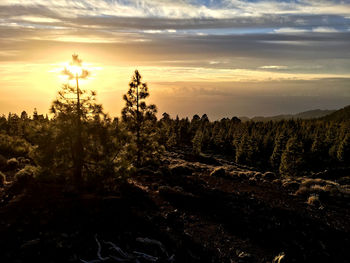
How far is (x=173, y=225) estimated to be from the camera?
45.1ft

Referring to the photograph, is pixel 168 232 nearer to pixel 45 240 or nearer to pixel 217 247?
pixel 217 247

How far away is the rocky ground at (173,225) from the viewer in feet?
34.7

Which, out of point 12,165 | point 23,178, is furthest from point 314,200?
point 12,165

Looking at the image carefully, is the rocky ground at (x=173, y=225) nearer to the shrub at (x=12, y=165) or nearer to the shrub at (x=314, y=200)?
the shrub at (x=314, y=200)

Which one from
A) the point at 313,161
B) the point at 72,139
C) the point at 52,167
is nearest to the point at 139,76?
the point at 72,139

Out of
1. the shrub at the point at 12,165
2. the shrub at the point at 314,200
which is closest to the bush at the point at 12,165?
the shrub at the point at 12,165

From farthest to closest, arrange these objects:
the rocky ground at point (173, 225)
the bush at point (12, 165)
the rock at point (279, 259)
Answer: the bush at point (12, 165) → the rock at point (279, 259) → the rocky ground at point (173, 225)

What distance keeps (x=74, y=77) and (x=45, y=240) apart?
1046 centimetres

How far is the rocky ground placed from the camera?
34.7ft

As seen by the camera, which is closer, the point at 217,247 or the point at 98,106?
the point at 217,247

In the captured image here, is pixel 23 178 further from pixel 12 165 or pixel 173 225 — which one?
pixel 173 225

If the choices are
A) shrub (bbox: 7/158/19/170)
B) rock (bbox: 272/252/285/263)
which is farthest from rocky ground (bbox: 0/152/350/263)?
shrub (bbox: 7/158/19/170)

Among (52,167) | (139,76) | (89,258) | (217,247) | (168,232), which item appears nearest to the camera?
(89,258)

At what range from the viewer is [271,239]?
42.0ft
